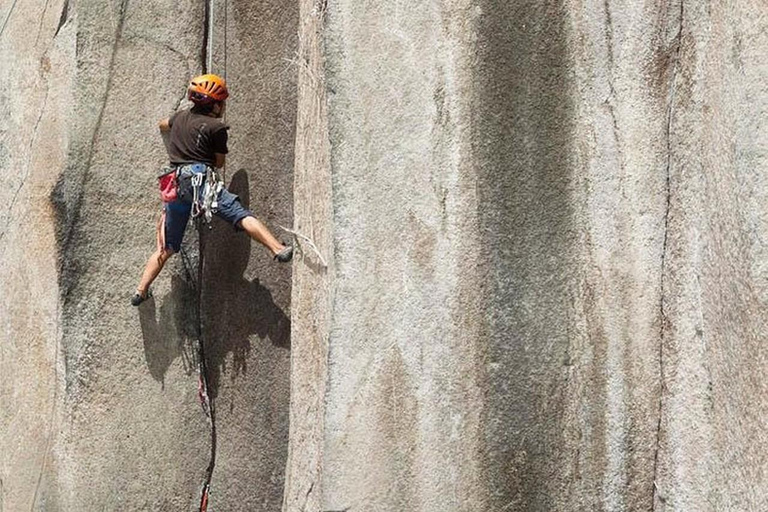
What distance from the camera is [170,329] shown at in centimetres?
658

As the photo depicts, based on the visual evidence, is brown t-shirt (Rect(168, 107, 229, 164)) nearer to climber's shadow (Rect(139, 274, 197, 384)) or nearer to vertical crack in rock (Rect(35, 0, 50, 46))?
climber's shadow (Rect(139, 274, 197, 384))

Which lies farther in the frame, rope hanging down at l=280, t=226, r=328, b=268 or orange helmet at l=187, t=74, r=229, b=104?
orange helmet at l=187, t=74, r=229, b=104

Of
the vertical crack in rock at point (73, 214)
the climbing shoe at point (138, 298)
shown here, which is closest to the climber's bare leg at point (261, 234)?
the climbing shoe at point (138, 298)

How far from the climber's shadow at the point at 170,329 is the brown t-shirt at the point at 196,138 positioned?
750mm

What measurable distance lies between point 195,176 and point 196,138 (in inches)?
8.3

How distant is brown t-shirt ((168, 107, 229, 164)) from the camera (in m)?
6.23

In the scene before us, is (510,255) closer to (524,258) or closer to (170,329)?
(524,258)

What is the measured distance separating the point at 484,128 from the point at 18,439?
130 inches

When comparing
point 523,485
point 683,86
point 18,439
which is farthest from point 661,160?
point 18,439

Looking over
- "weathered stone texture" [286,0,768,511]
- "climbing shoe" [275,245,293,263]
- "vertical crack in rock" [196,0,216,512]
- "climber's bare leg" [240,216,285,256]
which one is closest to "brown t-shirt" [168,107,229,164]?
"climber's bare leg" [240,216,285,256]

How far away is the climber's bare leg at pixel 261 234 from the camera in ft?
19.7

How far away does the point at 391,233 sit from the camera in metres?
5.18

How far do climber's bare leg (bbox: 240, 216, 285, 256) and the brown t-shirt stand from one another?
44 centimetres

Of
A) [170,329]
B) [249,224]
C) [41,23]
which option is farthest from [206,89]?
[170,329]
